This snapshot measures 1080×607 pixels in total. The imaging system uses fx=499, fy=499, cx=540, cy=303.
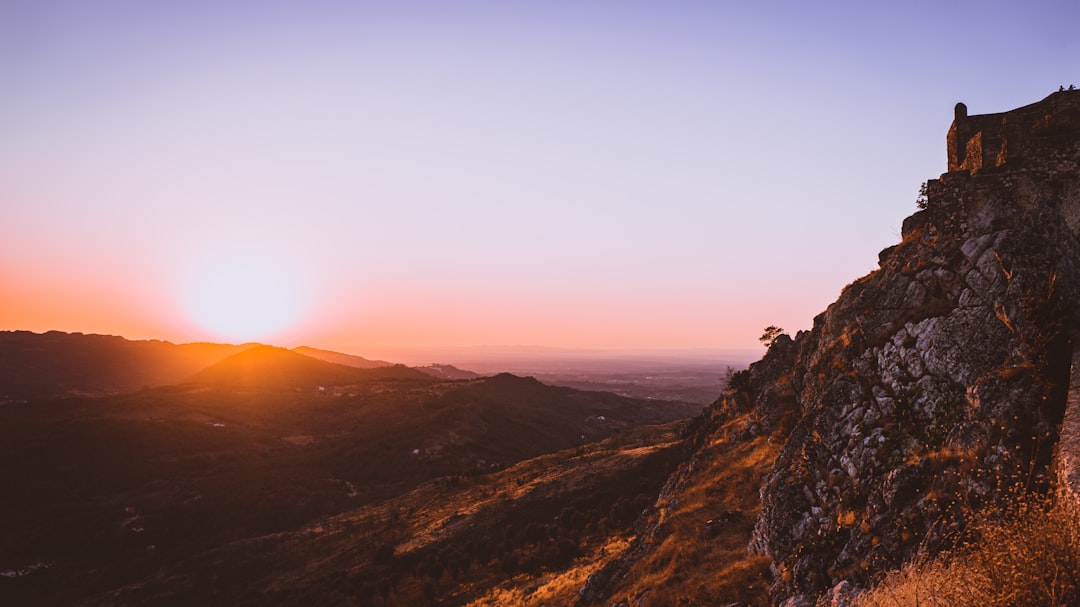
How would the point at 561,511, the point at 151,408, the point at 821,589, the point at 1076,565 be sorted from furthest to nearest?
the point at 151,408
the point at 561,511
the point at 821,589
the point at 1076,565

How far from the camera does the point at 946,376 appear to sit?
478 inches

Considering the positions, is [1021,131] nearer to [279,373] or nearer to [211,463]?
[211,463]

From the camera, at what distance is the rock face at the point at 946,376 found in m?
9.63

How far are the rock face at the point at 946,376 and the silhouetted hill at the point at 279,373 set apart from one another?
161 metres

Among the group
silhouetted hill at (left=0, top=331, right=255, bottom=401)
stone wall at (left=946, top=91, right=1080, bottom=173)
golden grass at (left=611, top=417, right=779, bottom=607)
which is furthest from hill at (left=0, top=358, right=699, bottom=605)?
silhouetted hill at (left=0, top=331, right=255, bottom=401)

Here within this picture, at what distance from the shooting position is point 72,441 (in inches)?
3076

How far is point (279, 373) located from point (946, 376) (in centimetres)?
18492

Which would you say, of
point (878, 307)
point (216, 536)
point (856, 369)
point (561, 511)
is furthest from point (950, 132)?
point (216, 536)

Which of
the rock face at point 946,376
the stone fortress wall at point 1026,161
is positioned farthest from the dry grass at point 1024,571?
the stone fortress wall at point 1026,161

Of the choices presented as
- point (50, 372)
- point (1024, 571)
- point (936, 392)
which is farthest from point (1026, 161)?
point (50, 372)

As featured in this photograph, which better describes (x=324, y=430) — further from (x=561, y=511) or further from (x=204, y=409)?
(x=561, y=511)

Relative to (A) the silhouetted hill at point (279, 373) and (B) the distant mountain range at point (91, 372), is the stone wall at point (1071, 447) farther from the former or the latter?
(B) the distant mountain range at point (91, 372)

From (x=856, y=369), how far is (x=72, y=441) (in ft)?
347

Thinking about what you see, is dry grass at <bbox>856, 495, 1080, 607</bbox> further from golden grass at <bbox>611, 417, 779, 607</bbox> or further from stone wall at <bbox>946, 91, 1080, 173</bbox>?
stone wall at <bbox>946, 91, 1080, 173</bbox>
